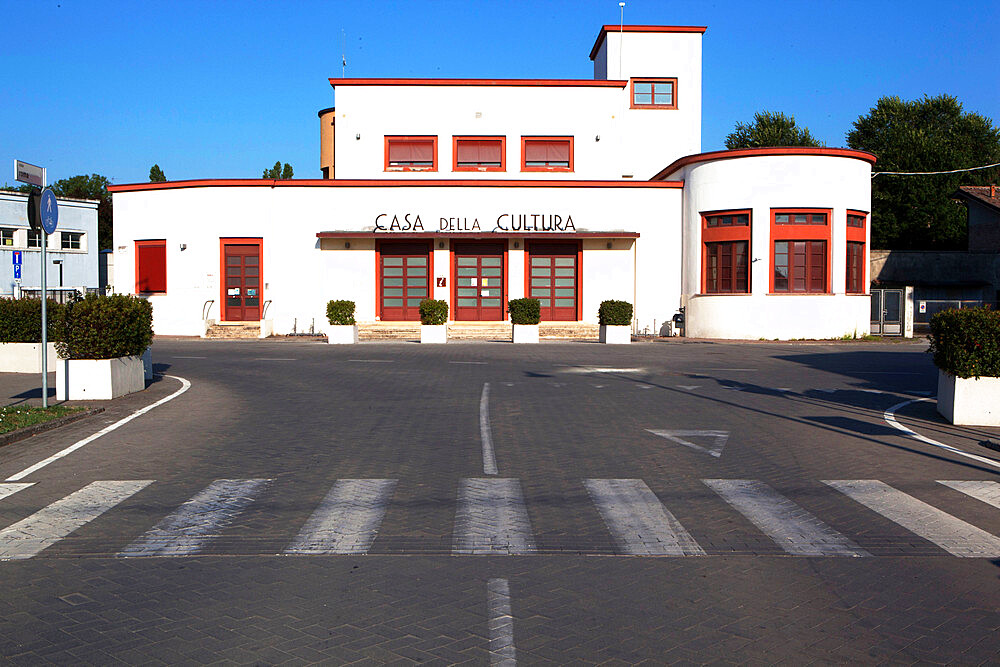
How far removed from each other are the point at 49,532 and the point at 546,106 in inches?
1307

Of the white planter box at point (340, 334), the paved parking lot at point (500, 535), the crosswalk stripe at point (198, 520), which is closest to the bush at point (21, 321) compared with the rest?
the paved parking lot at point (500, 535)

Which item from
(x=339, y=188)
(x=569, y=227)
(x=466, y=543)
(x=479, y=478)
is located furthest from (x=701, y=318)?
(x=466, y=543)

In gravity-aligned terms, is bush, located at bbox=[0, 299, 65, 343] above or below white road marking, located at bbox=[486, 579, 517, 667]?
above

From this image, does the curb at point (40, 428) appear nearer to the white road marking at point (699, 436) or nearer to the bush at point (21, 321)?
the bush at point (21, 321)

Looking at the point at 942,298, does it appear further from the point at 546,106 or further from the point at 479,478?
the point at 479,478

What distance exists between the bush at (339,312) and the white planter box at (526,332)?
5816 mm

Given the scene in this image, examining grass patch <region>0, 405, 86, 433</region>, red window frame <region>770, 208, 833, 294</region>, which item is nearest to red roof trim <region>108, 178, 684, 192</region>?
red window frame <region>770, 208, 833, 294</region>

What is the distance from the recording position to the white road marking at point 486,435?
9016 mm

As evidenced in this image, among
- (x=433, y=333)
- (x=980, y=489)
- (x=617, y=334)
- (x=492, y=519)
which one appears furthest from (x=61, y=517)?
(x=617, y=334)

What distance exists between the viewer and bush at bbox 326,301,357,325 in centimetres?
2966

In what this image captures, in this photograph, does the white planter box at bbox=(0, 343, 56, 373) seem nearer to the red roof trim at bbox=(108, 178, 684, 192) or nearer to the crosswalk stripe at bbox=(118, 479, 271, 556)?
the crosswalk stripe at bbox=(118, 479, 271, 556)

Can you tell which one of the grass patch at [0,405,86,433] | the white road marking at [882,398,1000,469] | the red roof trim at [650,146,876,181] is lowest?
the white road marking at [882,398,1000,469]

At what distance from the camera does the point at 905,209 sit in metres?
55.5

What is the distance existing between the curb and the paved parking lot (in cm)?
17
